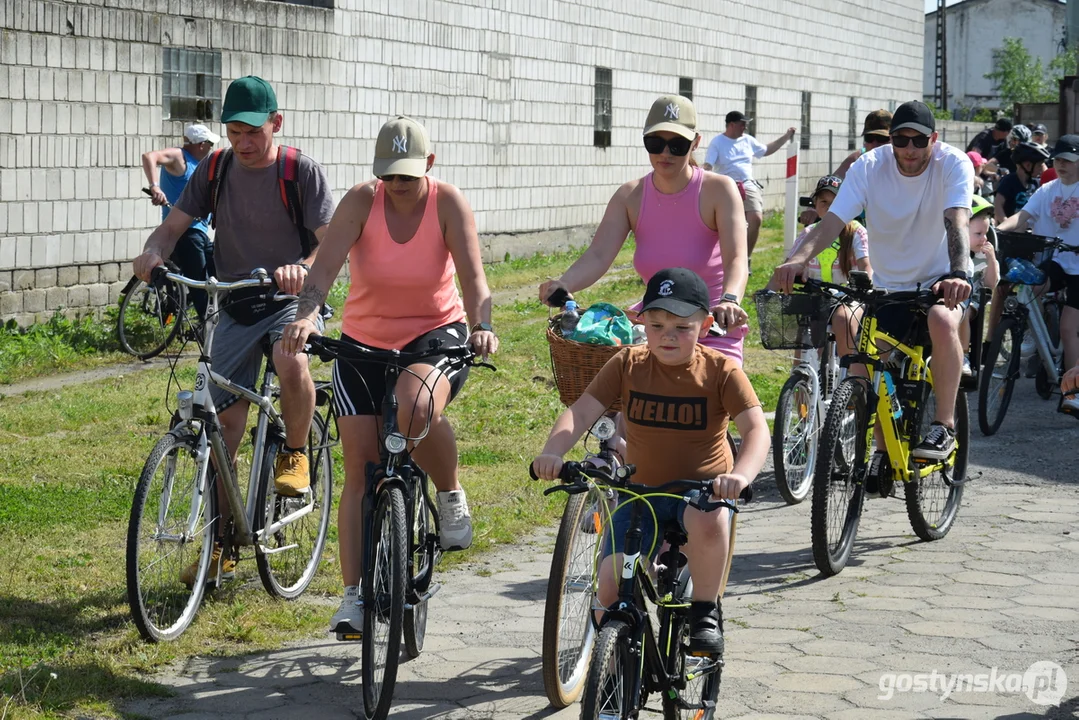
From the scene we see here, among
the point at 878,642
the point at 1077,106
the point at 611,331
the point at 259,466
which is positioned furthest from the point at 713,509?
the point at 1077,106

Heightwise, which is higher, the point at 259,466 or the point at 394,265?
the point at 394,265

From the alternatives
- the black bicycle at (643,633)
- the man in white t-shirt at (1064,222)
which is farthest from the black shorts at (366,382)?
the man in white t-shirt at (1064,222)

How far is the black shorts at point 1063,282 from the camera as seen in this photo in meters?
10.2

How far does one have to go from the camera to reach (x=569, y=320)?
5.50 meters

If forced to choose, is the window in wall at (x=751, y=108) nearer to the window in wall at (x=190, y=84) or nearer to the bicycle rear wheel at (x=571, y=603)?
the window in wall at (x=190, y=84)

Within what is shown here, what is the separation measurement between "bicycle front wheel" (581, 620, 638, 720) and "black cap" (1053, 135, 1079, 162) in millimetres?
7461

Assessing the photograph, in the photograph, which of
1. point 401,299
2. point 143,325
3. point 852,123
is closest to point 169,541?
point 401,299

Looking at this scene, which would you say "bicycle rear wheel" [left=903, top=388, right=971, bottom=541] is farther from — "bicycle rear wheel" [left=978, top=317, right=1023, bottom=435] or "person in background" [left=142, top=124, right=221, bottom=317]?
"person in background" [left=142, top=124, right=221, bottom=317]

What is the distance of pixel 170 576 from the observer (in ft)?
18.4

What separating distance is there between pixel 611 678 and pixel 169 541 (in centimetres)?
224

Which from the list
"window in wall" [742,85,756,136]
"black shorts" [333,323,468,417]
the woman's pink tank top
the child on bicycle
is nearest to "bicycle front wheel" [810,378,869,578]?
the woman's pink tank top

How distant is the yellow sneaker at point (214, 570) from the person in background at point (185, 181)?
618 centimetres

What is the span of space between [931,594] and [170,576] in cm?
320

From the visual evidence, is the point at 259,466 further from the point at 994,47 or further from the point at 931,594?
the point at 994,47
